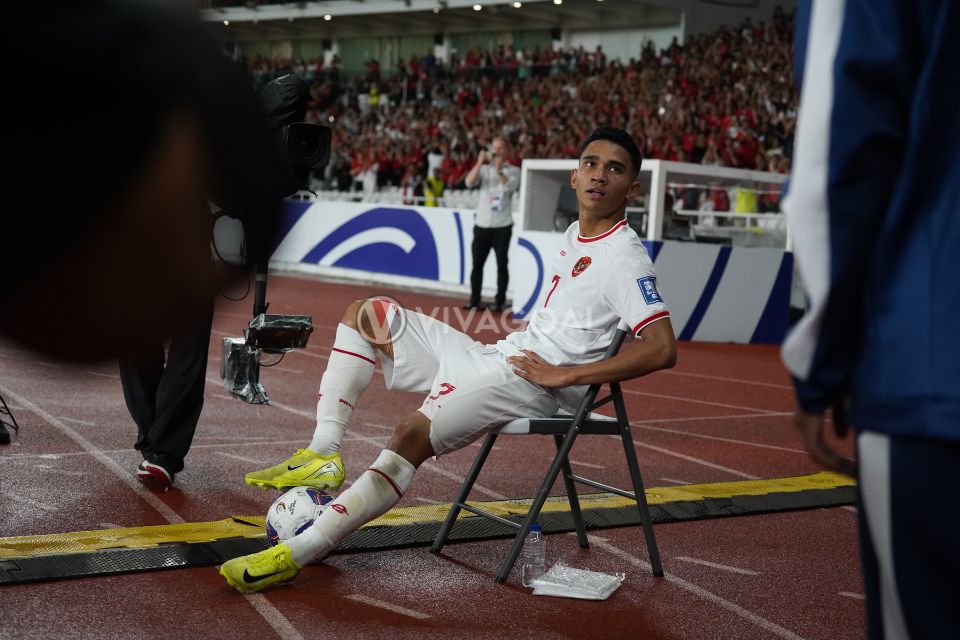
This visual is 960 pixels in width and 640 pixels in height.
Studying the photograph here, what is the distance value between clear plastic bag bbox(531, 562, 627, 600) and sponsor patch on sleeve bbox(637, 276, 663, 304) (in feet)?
3.31

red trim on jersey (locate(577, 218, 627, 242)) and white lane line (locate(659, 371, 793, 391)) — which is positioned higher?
red trim on jersey (locate(577, 218, 627, 242))

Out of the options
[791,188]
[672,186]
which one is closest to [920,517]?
[791,188]

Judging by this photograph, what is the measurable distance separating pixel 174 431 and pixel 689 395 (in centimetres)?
499

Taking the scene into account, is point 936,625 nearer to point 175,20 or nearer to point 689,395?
point 175,20

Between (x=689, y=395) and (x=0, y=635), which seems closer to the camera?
(x=0, y=635)

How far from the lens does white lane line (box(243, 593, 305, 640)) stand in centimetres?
320

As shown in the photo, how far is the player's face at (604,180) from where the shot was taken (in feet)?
13.9

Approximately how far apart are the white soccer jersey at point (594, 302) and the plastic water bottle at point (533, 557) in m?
0.66

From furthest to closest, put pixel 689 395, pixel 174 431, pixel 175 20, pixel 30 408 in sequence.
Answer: pixel 689 395
pixel 30 408
pixel 174 431
pixel 175 20

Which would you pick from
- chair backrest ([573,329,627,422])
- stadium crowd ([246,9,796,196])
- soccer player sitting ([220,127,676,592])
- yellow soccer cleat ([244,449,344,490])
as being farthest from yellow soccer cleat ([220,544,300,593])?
stadium crowd ([246,9,796,196])

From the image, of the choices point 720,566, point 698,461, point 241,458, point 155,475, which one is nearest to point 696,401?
point 698,461

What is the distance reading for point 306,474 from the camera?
400cm

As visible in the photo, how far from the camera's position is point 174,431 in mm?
4898

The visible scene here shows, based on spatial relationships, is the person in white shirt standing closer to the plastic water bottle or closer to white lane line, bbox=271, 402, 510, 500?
white lane line, bbox=271, 402, 510, 500
